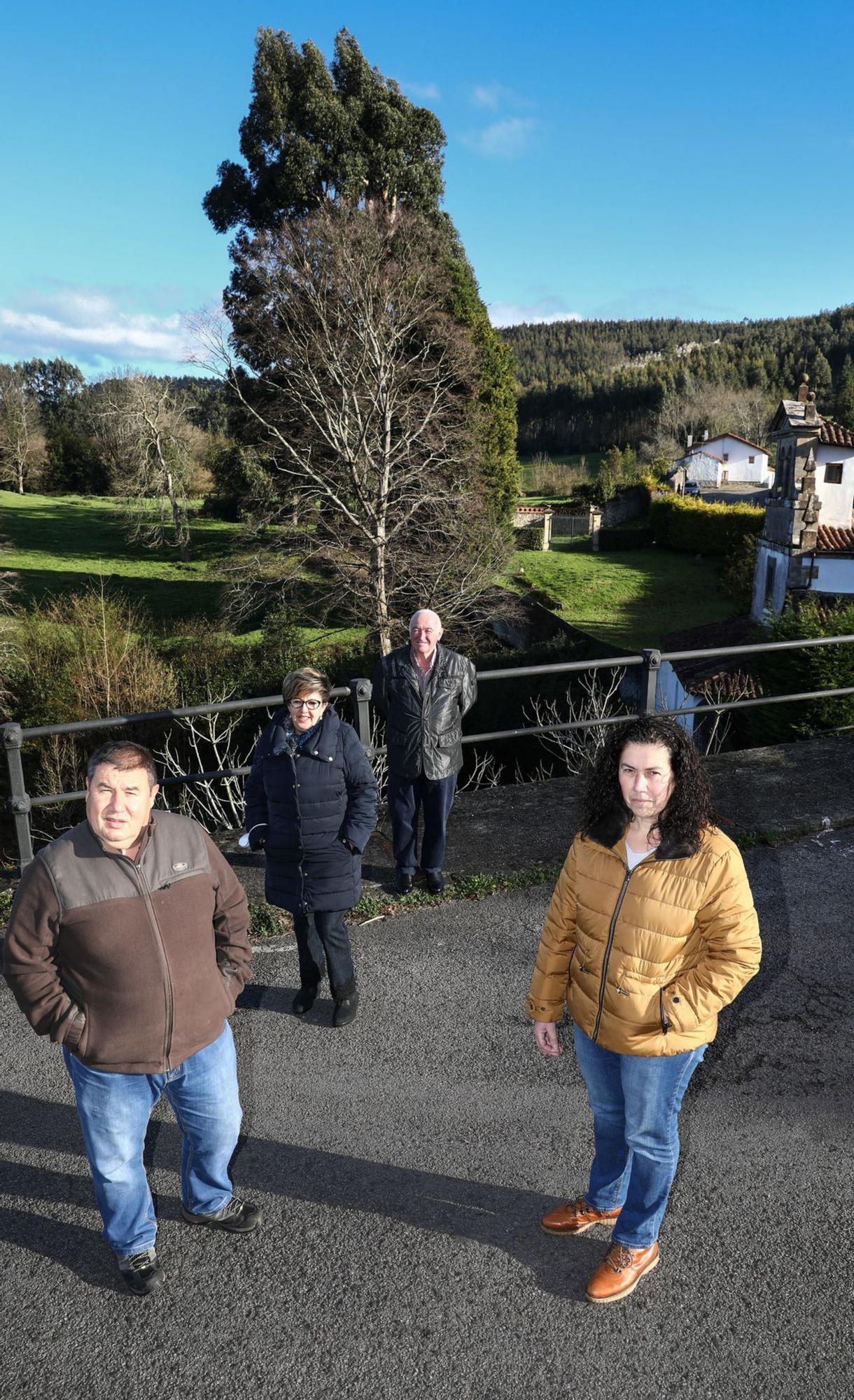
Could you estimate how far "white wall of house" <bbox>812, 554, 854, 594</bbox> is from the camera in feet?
73.6

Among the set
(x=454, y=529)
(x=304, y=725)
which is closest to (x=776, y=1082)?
(x=304, y=725)

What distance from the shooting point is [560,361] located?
408 feet

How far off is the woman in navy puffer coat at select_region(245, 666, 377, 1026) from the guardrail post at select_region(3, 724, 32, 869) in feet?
4.85

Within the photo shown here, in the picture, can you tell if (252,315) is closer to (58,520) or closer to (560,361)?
(58,520)

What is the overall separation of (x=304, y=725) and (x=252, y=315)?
994 inches

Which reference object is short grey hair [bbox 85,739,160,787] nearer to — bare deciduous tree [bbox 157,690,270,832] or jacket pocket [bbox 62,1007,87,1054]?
jacket pocket [bbox 62,1007,87,1054]

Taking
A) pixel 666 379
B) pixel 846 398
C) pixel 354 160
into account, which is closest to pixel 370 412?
pixel 354 160

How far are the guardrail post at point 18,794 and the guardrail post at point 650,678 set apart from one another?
395cm

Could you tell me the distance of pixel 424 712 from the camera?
4.97 m

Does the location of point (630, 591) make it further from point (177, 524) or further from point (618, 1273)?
point (618, 1273)

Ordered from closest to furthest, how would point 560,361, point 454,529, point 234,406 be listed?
point 454,529 → point 234,406 → point 560,361

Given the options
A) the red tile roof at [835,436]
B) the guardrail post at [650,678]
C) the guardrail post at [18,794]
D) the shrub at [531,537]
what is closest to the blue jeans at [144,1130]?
the guardrail post at [18,794]

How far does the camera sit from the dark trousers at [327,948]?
13.1 feet

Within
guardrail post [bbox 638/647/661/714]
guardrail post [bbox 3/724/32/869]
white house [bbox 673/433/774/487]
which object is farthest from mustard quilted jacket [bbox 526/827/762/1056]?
white house [bbox 673/433/774/487]
